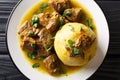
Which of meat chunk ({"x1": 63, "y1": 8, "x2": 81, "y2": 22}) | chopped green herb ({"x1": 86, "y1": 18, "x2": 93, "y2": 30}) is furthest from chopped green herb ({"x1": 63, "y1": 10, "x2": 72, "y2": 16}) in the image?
chopped green herb ({"x1": 86, "y1": 18, "x2": 93, "y2": 30})

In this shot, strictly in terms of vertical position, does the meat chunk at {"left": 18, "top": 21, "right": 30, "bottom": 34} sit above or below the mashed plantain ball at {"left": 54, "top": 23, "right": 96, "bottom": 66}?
above

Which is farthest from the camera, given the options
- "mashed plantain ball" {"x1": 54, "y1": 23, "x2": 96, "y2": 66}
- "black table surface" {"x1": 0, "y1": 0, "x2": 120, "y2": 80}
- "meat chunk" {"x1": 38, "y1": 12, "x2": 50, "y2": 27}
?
"black table surface" {"x1": 0, "y1": 0, "x2": 120, "y2": 80}

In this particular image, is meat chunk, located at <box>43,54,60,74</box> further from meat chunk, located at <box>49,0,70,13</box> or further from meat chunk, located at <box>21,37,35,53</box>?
meat chunk, located at <box>49,0,70,13</box>

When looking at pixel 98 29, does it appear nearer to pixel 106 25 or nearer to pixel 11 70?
pixel 106 25

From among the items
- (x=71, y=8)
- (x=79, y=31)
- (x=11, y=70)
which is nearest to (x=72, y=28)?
(x=79, y=31)

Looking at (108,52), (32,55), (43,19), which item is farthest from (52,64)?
(108,52)
